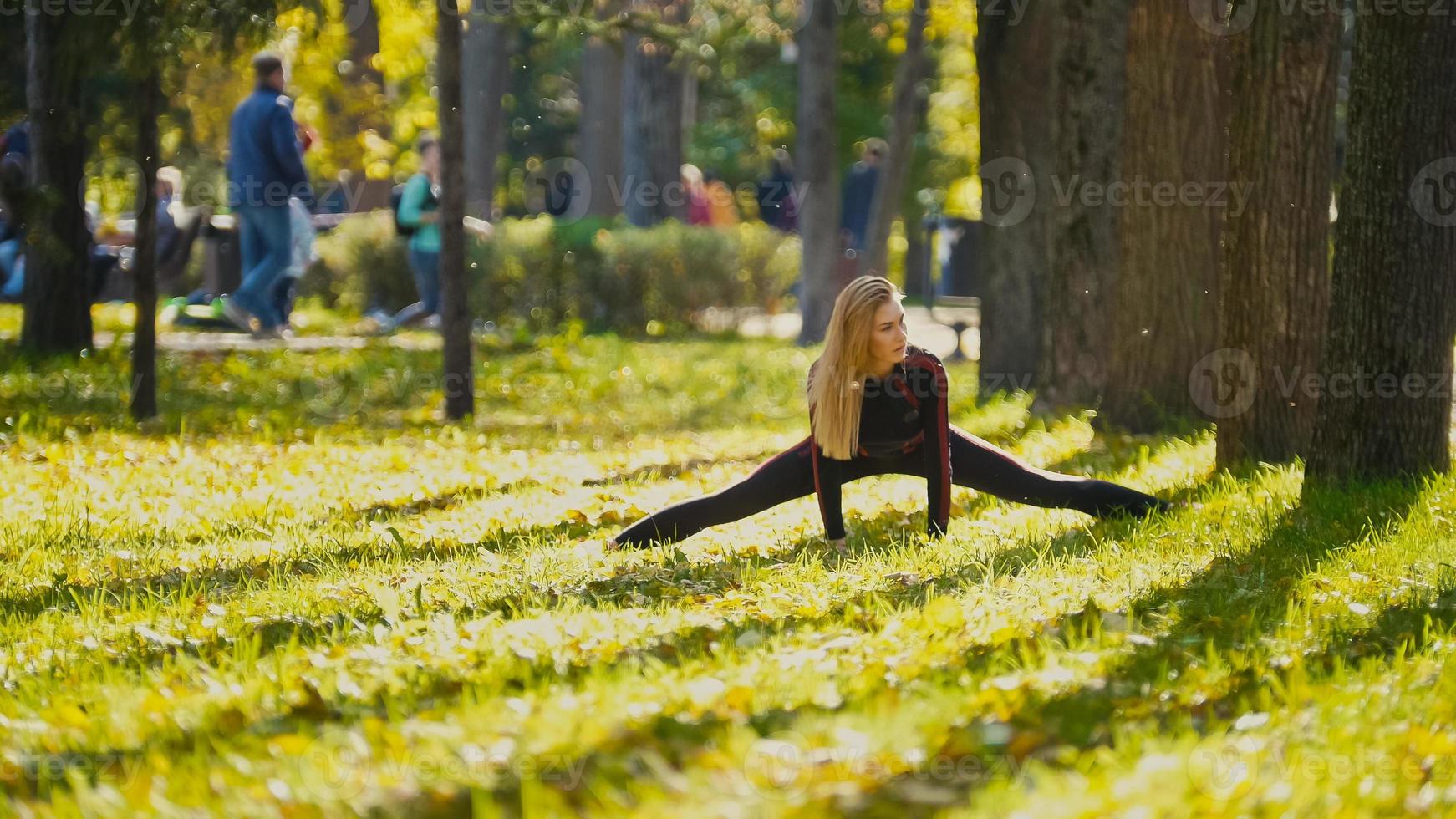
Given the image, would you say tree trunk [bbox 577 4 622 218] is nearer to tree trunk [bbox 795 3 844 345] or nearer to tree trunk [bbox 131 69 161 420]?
tree trunk [bbox 795 3 844 345]

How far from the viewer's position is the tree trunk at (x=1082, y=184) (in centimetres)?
1083

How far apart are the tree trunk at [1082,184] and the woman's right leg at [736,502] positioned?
14.4ft

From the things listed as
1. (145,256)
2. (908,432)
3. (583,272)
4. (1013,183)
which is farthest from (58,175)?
(908,432)

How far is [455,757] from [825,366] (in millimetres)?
Answer: 3197

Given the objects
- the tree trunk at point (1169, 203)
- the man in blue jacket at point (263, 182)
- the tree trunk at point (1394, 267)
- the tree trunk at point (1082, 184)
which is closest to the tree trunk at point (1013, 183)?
the tree trunk at point (1082, 184)

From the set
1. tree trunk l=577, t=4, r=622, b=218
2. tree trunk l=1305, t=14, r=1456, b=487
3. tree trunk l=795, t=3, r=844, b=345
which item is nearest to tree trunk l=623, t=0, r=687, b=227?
tree trunk l=577, t=4, r=622, b=218

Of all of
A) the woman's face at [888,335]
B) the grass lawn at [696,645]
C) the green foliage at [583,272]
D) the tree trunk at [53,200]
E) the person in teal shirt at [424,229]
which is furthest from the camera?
the green foliage at [583,272]

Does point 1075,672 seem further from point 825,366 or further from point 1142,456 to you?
point 1142,456

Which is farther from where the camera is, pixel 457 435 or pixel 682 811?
pixel 457 435

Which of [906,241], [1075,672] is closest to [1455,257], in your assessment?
[1075,672]

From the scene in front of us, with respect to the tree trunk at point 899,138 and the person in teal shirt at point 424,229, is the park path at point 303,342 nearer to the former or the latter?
the person in teal shirt at point 424,229

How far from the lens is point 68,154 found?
13.2 metres

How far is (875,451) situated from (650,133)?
17.6m

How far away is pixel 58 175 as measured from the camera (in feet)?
43.2
